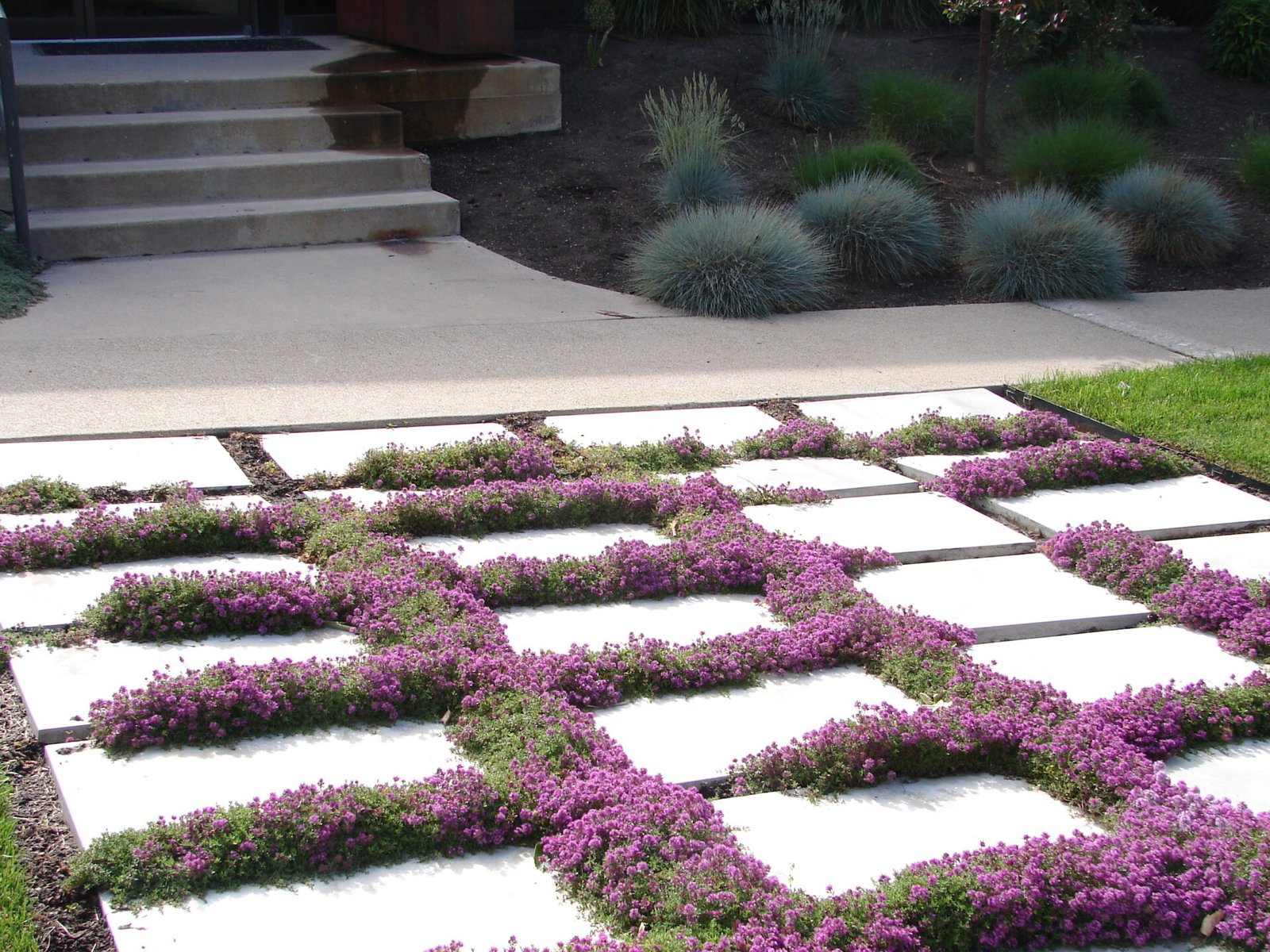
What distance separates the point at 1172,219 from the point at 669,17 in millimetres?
4471

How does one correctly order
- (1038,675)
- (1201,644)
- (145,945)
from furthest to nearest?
1. (1201,644)
2. (1038,675)
3. (145,945)

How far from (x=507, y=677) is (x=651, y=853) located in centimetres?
69

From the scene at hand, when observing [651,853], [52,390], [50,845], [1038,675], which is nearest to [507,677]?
[651,853]

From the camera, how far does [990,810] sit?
254 centimetres

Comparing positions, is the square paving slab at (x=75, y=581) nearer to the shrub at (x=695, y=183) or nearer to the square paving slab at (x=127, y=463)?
the square paving slab at (x=127, y=463)

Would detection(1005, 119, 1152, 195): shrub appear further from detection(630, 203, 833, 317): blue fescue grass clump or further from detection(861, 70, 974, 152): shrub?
detection(630, 203, 833, 317): blue fescue grass clump

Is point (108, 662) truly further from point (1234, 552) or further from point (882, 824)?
point (1234, 552)

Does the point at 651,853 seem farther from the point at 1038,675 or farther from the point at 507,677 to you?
the point at 1038,675

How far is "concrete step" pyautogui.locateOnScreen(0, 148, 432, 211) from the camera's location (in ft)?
22.6

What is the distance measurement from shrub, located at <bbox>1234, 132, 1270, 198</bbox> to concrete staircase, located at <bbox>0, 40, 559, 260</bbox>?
205 inches

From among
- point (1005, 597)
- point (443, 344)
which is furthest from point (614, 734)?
point (443, 344)

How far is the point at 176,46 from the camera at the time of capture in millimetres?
9250

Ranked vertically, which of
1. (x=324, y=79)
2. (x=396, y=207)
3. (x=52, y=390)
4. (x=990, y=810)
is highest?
(x=324, y=79)

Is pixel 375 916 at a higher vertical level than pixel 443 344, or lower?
lower
